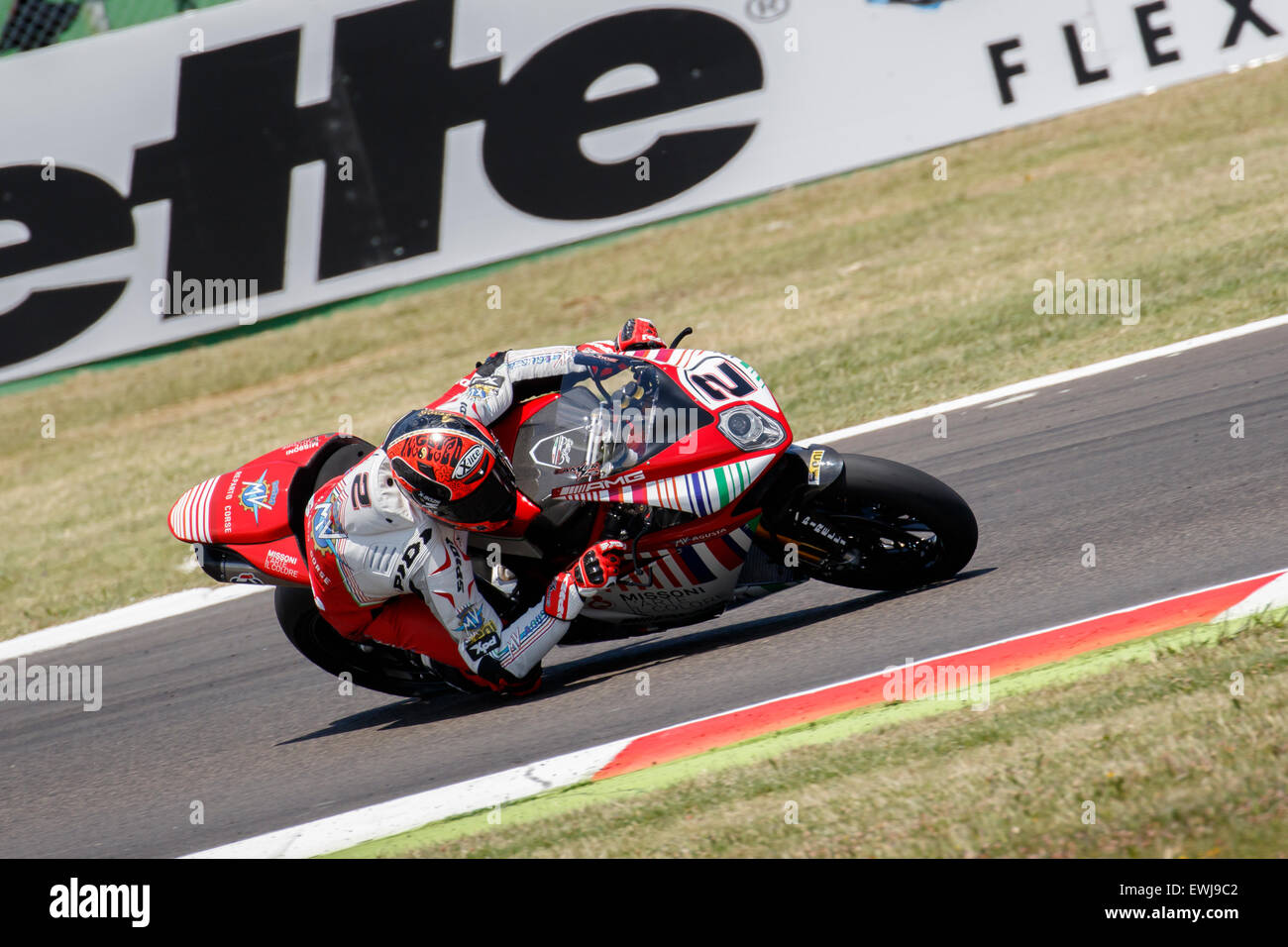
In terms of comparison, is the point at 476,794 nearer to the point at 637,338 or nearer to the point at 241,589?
the point at 637,338

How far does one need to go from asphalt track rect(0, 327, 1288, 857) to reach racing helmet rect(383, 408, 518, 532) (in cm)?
93

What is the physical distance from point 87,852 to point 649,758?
7.18 feet

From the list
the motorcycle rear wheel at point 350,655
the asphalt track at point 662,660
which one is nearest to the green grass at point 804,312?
the asphalt track at point 662,660

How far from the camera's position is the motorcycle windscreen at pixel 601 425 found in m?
4.98

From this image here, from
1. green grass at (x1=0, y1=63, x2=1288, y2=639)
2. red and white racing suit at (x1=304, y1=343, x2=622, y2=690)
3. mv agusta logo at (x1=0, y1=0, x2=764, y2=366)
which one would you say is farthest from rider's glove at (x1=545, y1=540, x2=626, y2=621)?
mv agusta logo at (x1=0, y1=0, x2=764, y2=366)

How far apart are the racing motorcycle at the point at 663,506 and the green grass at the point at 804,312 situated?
338 centimetres

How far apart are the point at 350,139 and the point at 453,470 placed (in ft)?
29.7

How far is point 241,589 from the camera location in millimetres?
8172

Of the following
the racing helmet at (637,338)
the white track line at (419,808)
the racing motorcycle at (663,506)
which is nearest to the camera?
the white track line at (419,808)

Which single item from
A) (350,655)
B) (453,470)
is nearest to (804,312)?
(350,655)

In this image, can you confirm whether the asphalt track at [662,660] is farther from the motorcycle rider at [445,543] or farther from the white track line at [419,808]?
the motorcycle rider at [445,543]

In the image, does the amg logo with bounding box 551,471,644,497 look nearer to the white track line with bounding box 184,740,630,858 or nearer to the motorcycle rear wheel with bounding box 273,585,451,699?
the white track line with bounding box 184,740,630,858

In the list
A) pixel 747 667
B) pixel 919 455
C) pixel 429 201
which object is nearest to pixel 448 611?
pixel 747 667
